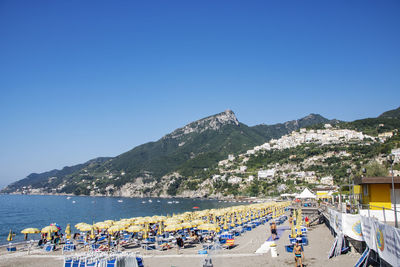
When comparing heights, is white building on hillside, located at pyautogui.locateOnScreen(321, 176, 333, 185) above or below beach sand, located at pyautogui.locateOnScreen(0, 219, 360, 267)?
below

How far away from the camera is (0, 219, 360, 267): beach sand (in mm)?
15844

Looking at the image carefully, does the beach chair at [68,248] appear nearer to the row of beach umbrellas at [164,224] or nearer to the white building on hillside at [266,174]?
the row of beach umbrellas at [164,224]

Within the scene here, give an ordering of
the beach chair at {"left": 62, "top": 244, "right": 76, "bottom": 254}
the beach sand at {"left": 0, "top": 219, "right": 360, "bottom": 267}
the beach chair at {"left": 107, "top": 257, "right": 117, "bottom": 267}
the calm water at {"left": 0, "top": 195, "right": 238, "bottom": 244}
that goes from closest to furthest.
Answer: the beach chair at {"left": 107, "top": 257, "right": 117, "bottom": 267}, the beach sand at {"left": 0, "top": 219, "right": 360, "bottom": 267}, the beach chair at {"left": 62, "top": 244, "right": 76, "bottom": 254}, the calm water at {"left": 0, "top": 195, "right": 238, "bottom": 244}

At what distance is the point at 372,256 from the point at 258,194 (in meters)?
138

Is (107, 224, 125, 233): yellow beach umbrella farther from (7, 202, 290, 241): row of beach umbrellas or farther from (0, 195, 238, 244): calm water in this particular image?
(0, 195, 238, 244): calm water

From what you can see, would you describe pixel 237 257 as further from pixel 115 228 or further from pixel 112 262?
pixel 115 228

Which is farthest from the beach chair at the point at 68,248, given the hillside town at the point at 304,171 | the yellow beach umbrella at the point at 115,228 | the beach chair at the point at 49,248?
the hillside town at the point at 304,171

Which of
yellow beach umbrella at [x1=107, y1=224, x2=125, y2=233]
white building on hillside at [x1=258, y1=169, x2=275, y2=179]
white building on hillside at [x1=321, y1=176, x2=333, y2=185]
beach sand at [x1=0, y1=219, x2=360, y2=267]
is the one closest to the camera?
beach sand at [x1=0, y1=219, x2=360, y2=267]

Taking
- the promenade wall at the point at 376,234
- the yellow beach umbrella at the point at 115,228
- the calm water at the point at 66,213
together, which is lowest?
the calm water at the point at 66,213

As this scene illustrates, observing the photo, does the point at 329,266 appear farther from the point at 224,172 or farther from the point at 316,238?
the point at 224,172

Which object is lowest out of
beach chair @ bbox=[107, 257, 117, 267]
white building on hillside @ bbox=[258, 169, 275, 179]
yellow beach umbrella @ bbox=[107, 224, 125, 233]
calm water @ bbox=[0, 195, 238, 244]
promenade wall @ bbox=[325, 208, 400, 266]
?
calm water @ bbox=[0, 195, 238, 244]

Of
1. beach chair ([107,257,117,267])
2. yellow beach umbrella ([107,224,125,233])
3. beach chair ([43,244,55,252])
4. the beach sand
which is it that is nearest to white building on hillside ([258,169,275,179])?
the beach sand

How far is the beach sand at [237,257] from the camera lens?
52.0 feet

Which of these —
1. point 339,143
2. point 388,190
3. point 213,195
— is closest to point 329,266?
point 388,190
